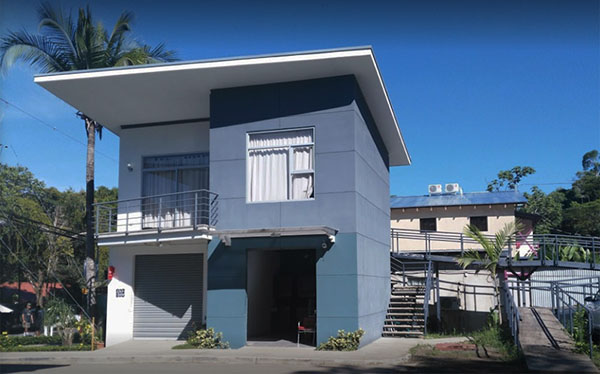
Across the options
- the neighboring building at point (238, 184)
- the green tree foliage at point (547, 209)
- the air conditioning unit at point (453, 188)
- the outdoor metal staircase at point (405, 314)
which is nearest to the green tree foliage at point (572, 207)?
the green tree foliage at point (547, 209)

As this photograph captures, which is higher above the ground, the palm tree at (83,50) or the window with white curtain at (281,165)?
the palm tree at (83,50)

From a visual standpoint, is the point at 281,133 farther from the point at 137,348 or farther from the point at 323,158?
the point at 137,348

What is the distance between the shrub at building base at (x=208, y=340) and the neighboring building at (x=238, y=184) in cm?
22

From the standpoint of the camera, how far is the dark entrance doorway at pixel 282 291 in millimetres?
19234

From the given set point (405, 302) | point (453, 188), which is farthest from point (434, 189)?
point (405, 302)

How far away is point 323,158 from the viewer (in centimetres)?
1599

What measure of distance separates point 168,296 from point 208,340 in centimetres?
328

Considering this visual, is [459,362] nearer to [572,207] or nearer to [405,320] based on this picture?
[405,320]

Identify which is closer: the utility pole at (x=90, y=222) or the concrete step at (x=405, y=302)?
the concrete step at (x=405, y=302)

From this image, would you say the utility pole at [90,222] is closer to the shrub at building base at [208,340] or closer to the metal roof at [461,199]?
the shrub at building base at [208,340]

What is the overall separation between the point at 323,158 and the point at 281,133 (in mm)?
1428

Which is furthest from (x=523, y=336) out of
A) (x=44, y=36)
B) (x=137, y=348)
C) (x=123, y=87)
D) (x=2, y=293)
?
(x=2, y=293)

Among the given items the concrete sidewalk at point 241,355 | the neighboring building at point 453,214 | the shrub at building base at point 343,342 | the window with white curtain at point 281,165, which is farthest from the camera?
the neighboring building at point 453,214

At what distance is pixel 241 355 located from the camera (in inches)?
562
